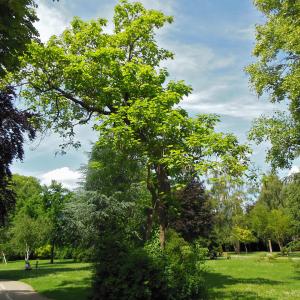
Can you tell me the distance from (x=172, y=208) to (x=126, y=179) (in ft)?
51.5

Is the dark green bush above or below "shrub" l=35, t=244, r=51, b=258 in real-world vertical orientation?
below

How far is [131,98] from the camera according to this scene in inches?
623

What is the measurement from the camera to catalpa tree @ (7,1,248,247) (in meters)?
13.6

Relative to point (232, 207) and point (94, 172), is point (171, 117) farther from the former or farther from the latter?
point (232, 207)

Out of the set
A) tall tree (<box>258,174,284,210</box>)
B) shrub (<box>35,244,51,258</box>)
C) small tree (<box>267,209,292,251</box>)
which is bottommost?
shrub (<box>35,244,51,258</box>)

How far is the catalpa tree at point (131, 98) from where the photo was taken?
44.5ft

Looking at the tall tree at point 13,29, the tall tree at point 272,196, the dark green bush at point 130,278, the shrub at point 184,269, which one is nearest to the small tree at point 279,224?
the tall tree at point 272,196

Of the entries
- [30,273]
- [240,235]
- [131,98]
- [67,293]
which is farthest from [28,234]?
[240,235]

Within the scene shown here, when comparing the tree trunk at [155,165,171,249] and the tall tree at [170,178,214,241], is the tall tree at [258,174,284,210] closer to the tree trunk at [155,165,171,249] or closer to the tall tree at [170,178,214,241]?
the tall tree at [170,178,214,241]

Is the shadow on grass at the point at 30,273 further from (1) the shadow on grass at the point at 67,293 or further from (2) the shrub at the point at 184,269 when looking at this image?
(2) the shrub at the point at 184,269

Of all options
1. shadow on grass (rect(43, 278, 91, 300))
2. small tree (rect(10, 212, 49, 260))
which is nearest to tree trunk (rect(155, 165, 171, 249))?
shadow on grass (rect(43, 278, 91, 300))

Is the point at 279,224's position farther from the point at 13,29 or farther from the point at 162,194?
the point at 13,29

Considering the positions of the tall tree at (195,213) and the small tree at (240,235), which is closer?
the tall tree at (195,213)

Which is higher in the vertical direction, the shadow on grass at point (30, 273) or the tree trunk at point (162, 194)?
the tree trunk at point (162, 194)
